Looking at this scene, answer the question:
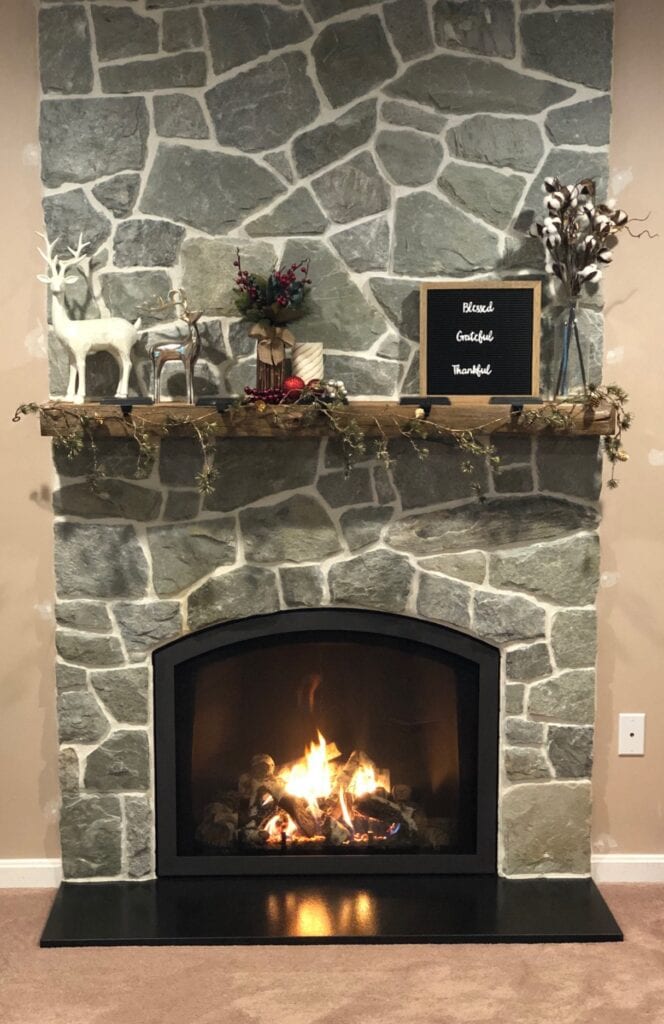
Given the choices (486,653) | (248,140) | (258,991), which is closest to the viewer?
(258,991)

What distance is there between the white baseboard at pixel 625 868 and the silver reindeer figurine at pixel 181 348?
1712 mm

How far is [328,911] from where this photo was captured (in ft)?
9.03

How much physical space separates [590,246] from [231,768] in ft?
5.53

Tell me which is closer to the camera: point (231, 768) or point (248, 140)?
point (248, 140)

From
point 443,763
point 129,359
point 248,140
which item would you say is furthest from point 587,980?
point 248,140

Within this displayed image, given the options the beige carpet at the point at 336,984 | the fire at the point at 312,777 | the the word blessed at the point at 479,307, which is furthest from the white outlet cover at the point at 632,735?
the the word blessed at the point at 479,307

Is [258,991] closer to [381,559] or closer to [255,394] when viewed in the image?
[381,559]

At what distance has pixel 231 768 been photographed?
9.78 feet

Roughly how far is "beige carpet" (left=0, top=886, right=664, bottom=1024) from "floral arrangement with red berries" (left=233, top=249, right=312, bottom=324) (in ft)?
5.13

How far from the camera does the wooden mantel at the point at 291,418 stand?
261cm

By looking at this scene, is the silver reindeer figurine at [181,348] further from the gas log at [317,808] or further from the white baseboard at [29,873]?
the white baseboard at [29,873]

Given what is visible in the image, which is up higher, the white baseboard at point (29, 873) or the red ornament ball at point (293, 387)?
the red ornament ball at point (293, 387)

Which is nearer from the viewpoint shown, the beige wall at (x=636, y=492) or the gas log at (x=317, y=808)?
the beige wall at (x=636, y=492)

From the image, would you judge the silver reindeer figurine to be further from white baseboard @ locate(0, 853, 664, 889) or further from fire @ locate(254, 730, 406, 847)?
white baseboard @ locate(0, 853, 664, 889)
